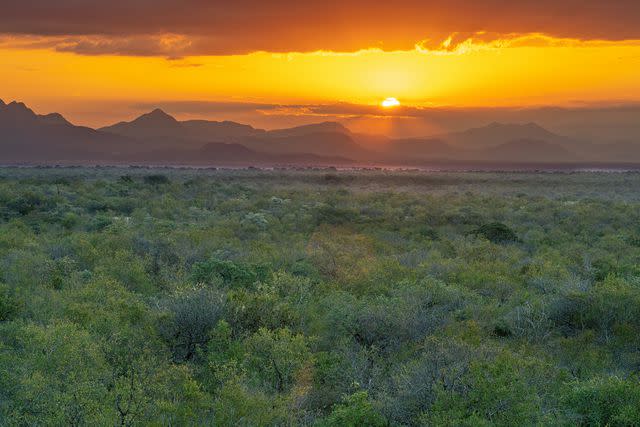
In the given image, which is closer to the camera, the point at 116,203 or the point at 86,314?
the point at 86,314

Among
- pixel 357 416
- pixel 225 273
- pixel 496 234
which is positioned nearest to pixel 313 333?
pixel 357 416

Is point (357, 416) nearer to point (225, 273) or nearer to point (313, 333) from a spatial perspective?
point (313, 333)

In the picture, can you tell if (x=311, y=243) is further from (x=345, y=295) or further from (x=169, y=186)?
(x=169, y=186)

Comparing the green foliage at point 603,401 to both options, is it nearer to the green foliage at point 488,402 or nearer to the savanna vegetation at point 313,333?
the savanna vegetation at point 313,333

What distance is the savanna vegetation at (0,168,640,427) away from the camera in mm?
7184

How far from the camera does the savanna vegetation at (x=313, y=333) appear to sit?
7.18 meters

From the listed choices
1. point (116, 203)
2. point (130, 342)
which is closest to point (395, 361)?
point (130, 342)

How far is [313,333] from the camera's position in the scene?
35.8 ft

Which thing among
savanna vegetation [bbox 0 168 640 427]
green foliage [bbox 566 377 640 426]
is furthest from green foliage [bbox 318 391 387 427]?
green foliage [bbox 566 377 640 426]

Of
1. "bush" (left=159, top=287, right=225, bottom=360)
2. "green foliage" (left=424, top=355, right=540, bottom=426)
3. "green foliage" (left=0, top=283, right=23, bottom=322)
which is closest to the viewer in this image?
"green foliage" (left=424, top=355, right=540, bottom=426)

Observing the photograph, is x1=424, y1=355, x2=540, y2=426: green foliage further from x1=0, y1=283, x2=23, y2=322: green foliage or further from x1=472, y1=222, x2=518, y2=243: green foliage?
x1=472, y1=222, x2=518, y2=243: green foliage

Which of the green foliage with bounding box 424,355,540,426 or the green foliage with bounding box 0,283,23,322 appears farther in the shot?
the green foliage with bounding box 0,283,23,322

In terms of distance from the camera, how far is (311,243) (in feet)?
71.2

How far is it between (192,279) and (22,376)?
6.35 meters
